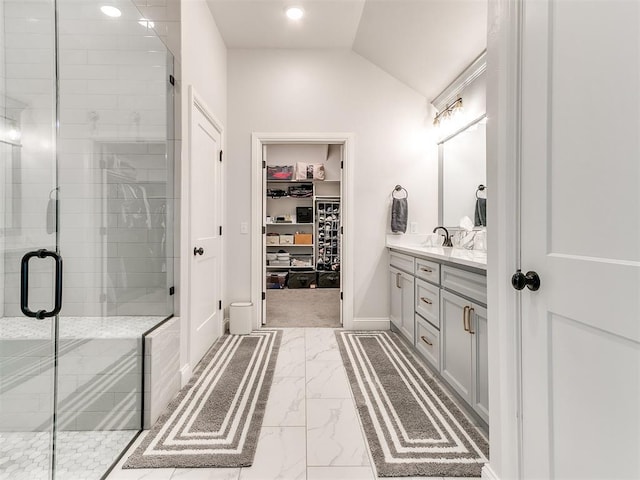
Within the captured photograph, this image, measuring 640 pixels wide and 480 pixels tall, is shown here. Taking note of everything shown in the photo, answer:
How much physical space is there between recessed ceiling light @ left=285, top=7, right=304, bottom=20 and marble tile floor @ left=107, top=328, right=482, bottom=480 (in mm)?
2892

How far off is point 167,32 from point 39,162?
1.24 metres

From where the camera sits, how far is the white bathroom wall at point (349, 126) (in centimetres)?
328

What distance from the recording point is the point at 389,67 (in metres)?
3.19

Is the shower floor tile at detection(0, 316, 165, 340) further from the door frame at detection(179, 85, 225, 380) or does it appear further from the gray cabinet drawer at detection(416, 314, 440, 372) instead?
the gray cabinet drawer at detection(416, 314, 440, 372)

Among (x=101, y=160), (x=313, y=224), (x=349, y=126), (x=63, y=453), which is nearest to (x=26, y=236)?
(x=101, y=160)

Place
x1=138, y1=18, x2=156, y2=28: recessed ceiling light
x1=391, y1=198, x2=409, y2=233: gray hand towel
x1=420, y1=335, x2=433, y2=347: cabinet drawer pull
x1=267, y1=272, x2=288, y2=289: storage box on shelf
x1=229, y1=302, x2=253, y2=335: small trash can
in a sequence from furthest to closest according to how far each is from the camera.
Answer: x1=267, y1=272, x2=288, y2=289: storage box on shelf, x1=391, y1=198, x2=409, y2=233: gray hand towel, x1=229, y1=302, x2=253, y2=335: small trash can, x1=420, y1=335, x2=433, y2=347: cabinet drawer pull, x1=138, y1=18, x2=156, y2=28: recessed ceiling light

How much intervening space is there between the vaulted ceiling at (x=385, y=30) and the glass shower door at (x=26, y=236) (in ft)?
5.84

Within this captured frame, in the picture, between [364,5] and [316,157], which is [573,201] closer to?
[364,5]

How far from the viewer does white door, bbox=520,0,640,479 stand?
741mm

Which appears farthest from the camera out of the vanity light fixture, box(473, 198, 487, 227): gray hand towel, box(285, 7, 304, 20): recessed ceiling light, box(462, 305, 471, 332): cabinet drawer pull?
the vanity light fixture

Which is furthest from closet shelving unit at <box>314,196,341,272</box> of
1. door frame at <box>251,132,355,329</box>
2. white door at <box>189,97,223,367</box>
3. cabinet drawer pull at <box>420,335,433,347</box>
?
cabinet drawer pull at <box>420,335,433,347</box>

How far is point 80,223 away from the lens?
1.60m

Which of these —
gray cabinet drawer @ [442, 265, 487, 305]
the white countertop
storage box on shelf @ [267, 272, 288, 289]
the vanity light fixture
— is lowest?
storage box on shelf @ [267, 272, 288, 289]

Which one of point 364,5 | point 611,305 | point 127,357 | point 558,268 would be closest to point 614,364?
point 611,305
